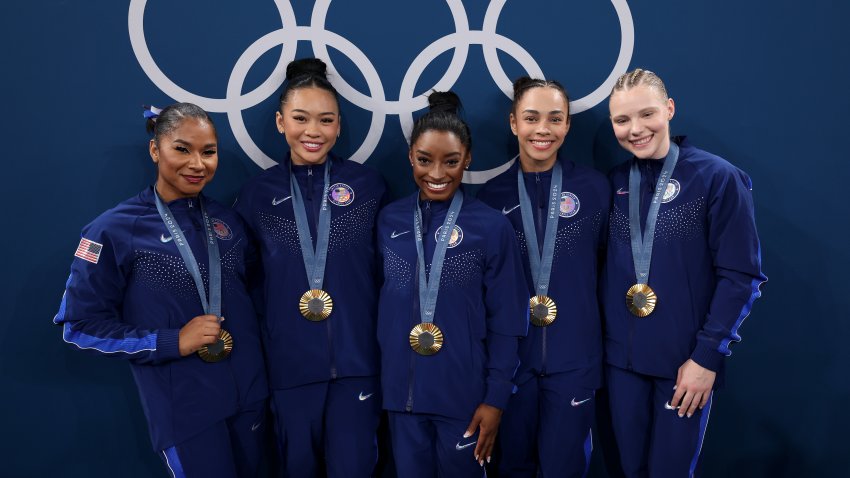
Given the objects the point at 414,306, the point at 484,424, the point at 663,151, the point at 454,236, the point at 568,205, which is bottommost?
the point at 484,424

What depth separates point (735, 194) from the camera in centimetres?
334

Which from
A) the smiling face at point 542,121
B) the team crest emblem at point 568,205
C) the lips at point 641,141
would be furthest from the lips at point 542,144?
the lips at point 641,141

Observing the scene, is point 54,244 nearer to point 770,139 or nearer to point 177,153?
point 177,153

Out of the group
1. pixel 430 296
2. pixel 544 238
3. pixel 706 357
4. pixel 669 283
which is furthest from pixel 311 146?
pixel 706 357

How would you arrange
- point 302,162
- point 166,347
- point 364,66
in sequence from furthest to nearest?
1. point 364,66
2. point 302,162
3. point 166,347

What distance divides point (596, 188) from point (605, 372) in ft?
3.01

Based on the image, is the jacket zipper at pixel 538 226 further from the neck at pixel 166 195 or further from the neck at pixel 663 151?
the neck at pixel 166 195

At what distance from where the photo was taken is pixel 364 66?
4.03 m

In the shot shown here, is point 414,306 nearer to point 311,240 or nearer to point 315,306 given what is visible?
point 315,306

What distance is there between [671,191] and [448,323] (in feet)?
4.09

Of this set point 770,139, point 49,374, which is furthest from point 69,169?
point 770,139

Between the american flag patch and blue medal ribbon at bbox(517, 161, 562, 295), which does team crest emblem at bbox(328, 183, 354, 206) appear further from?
the american flag patch

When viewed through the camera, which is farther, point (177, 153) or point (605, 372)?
point (605, 372)

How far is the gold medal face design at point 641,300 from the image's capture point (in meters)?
3.41
